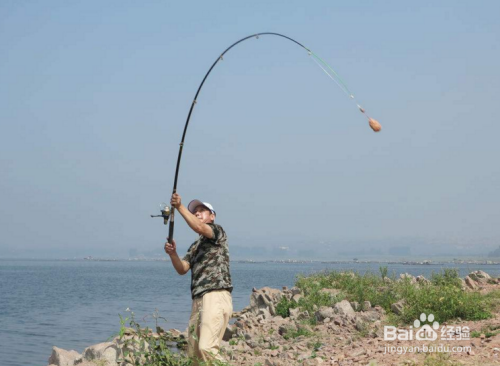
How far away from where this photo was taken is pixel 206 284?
675 centimetres

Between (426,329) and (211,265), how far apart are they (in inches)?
204

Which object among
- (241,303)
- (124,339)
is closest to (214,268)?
(124,339)

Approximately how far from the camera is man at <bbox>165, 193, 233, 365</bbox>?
6.65 m

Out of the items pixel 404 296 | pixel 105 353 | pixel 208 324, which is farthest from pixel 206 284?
pixel 404 296

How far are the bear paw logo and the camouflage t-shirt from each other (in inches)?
175

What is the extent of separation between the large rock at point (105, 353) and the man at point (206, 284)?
4.52 ft

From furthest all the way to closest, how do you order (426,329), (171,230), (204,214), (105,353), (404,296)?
1. (404,296)
2. (426,329)
3. (105,353)
4. (171,230)
5. (204,214)

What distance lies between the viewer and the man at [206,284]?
6.65 meters

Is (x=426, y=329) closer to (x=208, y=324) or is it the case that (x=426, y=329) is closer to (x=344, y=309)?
(x=344, y=309)

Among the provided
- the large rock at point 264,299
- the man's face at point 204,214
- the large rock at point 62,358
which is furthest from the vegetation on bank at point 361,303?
the man's face at point 204,214

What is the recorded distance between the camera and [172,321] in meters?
23.0

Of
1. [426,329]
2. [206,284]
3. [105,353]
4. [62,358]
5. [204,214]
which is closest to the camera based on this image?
[206,284]

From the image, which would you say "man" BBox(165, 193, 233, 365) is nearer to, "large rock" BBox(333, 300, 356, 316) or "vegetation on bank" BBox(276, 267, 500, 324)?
"vegetation on bank" BBox(276, 267, 500, 324)

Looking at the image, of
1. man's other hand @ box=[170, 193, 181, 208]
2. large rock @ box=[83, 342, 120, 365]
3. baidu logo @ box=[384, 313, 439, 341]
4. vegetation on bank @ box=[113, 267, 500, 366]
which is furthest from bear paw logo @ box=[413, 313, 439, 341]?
man's other hand @ box=[170, 193, 181, 208]
